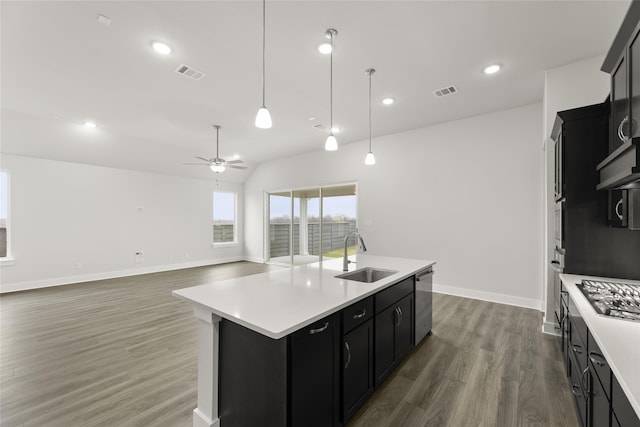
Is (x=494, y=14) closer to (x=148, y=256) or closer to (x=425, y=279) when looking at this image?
(x=425, y=279)

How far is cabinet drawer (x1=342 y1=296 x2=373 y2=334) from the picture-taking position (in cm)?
170

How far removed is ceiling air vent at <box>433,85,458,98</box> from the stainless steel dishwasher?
7.92 ft

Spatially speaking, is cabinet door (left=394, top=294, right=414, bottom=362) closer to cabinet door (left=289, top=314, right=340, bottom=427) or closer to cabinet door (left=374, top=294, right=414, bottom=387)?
cabinet door (left=374, top=294, right=414, bottom=387)

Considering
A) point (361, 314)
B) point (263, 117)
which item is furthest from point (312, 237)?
point (361, 314)

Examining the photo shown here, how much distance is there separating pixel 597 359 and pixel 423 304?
170 cm

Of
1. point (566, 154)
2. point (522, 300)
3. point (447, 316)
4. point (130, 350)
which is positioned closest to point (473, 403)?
point (447, 316)

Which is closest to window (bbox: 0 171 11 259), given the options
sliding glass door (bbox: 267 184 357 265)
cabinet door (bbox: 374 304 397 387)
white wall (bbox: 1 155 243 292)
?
white wall (bbox: 1 155 243 292)

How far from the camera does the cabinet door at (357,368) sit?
5.61 feet

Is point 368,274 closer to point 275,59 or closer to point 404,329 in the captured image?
point 404,329

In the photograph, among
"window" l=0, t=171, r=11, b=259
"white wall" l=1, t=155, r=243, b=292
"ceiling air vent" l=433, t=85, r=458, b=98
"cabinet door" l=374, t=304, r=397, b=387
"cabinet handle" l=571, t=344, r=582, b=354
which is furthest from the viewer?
"white wall" l=1, t=155, r=243, b=292

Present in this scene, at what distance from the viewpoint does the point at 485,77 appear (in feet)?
11.0

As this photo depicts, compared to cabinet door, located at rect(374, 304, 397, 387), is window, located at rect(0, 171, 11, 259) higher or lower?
higher

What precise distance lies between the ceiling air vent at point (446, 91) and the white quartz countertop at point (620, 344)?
9.70ft

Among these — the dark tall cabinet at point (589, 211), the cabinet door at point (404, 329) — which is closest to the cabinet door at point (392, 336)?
the cabinet door at point (404, 329)
